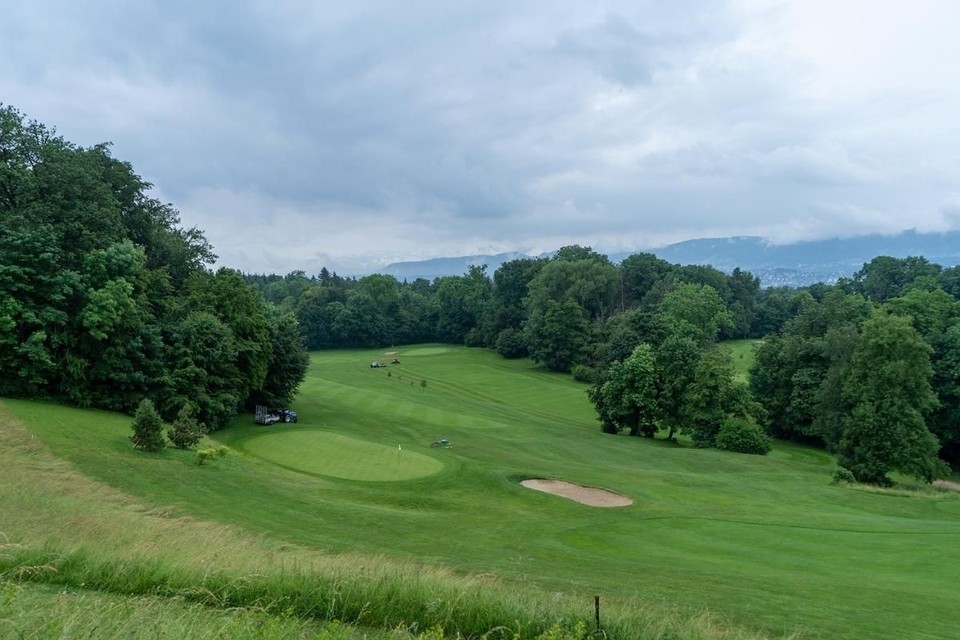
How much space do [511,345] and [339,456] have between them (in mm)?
70162

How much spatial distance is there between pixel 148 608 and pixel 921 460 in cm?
4154

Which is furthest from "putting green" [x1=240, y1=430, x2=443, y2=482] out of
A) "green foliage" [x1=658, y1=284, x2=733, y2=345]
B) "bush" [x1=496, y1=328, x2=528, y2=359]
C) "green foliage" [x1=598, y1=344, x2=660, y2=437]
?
"bush" [x1=496, y1=328, x2=528, y2=359]

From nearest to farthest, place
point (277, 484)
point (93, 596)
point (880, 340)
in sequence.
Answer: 1. point (93, 596)
2. point (277, 484)
3. point (880, 340)

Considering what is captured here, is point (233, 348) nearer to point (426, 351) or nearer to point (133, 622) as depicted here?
point (133, 622)

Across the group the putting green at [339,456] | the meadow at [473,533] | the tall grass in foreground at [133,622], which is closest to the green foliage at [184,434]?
the meadow at [473,533]

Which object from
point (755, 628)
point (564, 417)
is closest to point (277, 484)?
point (755, 628)

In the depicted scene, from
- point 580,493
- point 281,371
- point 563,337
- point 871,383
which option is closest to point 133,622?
point 580,493

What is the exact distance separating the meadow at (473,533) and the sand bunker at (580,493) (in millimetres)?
772

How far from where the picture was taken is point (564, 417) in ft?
196

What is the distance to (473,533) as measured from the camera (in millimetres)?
17906

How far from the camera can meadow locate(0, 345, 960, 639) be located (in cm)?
771

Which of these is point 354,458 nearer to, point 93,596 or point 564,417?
point 93,596

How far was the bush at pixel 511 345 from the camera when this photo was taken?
321 ft

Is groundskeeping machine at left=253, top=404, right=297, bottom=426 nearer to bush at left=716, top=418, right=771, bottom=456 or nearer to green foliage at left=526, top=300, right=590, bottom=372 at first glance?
bush at left=716, top=418, right=771, bottom=456
